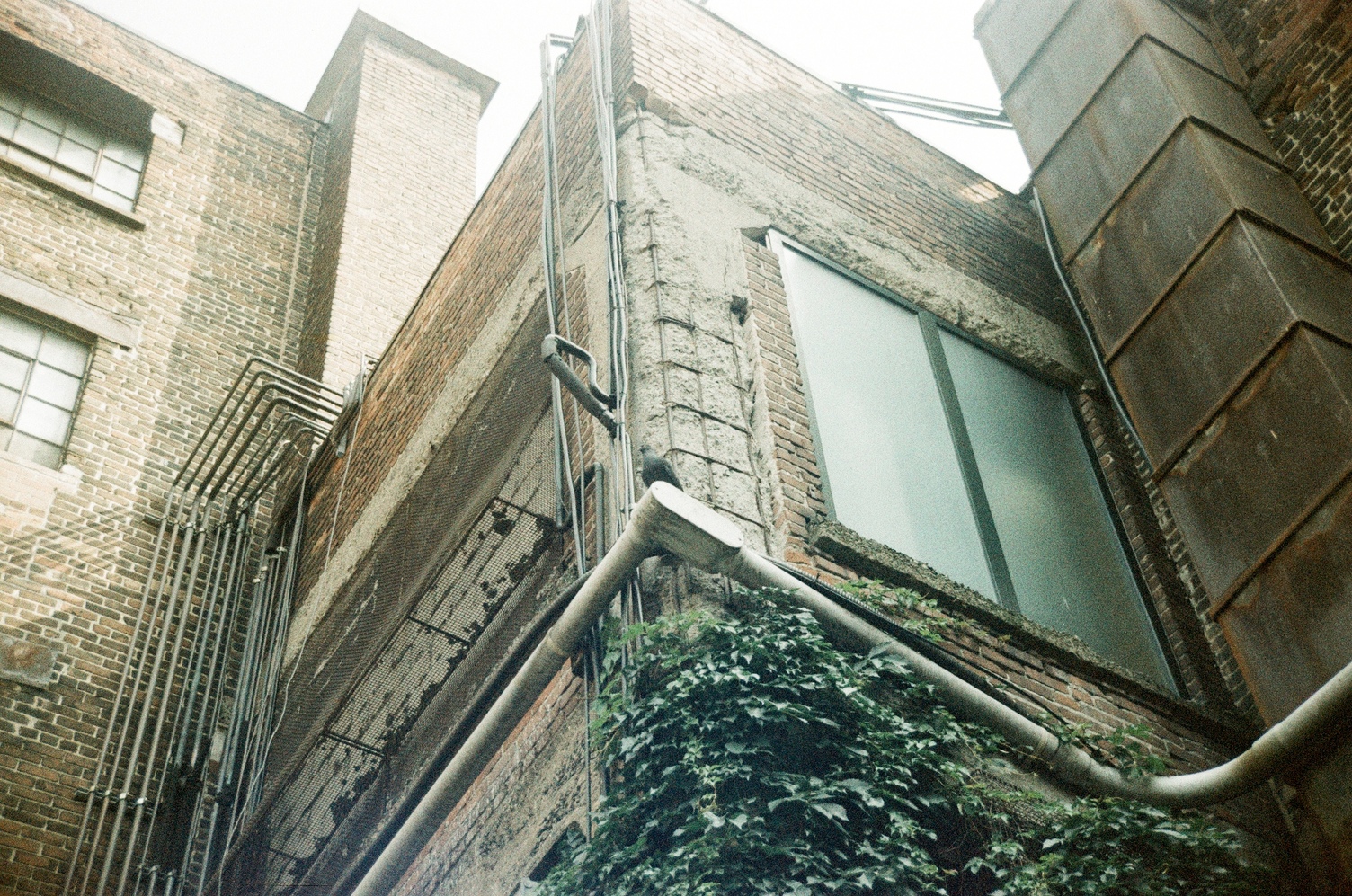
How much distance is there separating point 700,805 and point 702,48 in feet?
18.1

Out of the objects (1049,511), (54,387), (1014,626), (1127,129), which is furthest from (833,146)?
(54,387)

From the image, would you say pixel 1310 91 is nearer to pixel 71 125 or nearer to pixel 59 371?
pixel 59 371

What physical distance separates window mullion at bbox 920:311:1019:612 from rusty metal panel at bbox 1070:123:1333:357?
922mm

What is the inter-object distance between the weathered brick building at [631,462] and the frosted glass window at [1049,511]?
0.03 metres

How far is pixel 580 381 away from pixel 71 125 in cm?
1065

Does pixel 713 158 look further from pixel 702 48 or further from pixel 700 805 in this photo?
pixel 700 805

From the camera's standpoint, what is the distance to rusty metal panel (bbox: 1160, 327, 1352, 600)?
648 cm

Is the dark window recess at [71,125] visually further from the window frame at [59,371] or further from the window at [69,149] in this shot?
the window frame at [59,371]

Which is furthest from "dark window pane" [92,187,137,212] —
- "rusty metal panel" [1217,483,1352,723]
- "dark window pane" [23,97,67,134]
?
"rusty metal panel" [1217,483,1352,723]

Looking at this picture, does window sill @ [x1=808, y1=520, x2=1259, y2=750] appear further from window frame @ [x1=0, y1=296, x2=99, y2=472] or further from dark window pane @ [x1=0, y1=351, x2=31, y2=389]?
dark window pane @ [x1=0, y1=351, x2=31, y2=389]

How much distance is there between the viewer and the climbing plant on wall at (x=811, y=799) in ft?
15.5

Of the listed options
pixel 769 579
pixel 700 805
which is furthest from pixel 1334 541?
pixel 700 805

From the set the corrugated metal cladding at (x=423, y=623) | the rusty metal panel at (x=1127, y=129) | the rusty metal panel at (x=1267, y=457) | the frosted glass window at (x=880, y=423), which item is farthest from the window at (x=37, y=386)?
the rusty metal panel at (x=1267, y=457)

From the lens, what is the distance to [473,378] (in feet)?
29.4
